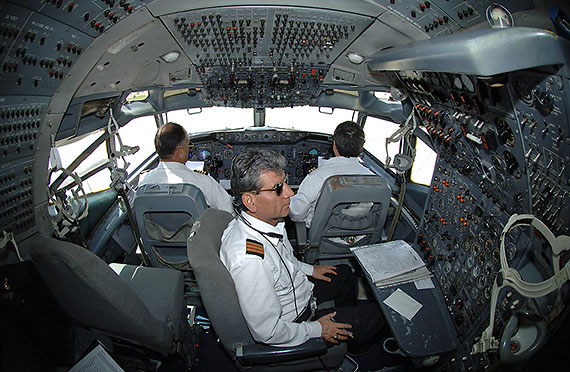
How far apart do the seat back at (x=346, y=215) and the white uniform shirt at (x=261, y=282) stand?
1.89 ft

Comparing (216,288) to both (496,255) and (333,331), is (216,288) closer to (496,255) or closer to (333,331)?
(333,331)

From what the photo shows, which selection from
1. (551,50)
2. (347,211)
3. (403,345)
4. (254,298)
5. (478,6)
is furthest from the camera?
(347,211)

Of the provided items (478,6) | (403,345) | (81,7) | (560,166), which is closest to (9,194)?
(81,7)

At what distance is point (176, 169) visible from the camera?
2494 mm

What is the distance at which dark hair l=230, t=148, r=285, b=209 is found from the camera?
1.55 m

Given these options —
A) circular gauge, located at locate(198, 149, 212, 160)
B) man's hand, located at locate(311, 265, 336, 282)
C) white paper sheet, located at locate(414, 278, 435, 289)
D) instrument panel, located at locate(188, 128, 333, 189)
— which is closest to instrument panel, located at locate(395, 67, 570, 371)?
white paper sheet, located at locate(414, 278, 435, 289)

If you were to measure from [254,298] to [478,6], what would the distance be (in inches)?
59.8

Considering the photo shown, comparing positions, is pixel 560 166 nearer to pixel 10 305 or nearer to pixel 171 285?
pixel 171 285

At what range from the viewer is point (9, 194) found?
1.79 meters

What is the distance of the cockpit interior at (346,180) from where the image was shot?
1.10 metres

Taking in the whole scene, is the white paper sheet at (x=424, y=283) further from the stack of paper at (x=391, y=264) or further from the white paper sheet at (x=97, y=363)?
the white paper sheet at (x=97, y=363)

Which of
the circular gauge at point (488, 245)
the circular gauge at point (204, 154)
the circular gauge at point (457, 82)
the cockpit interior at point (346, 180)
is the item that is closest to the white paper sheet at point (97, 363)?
the cockpit interior at point (346, 180)

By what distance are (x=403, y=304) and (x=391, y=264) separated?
0.28 m

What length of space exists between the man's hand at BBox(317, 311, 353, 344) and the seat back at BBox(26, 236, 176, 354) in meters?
0.81
